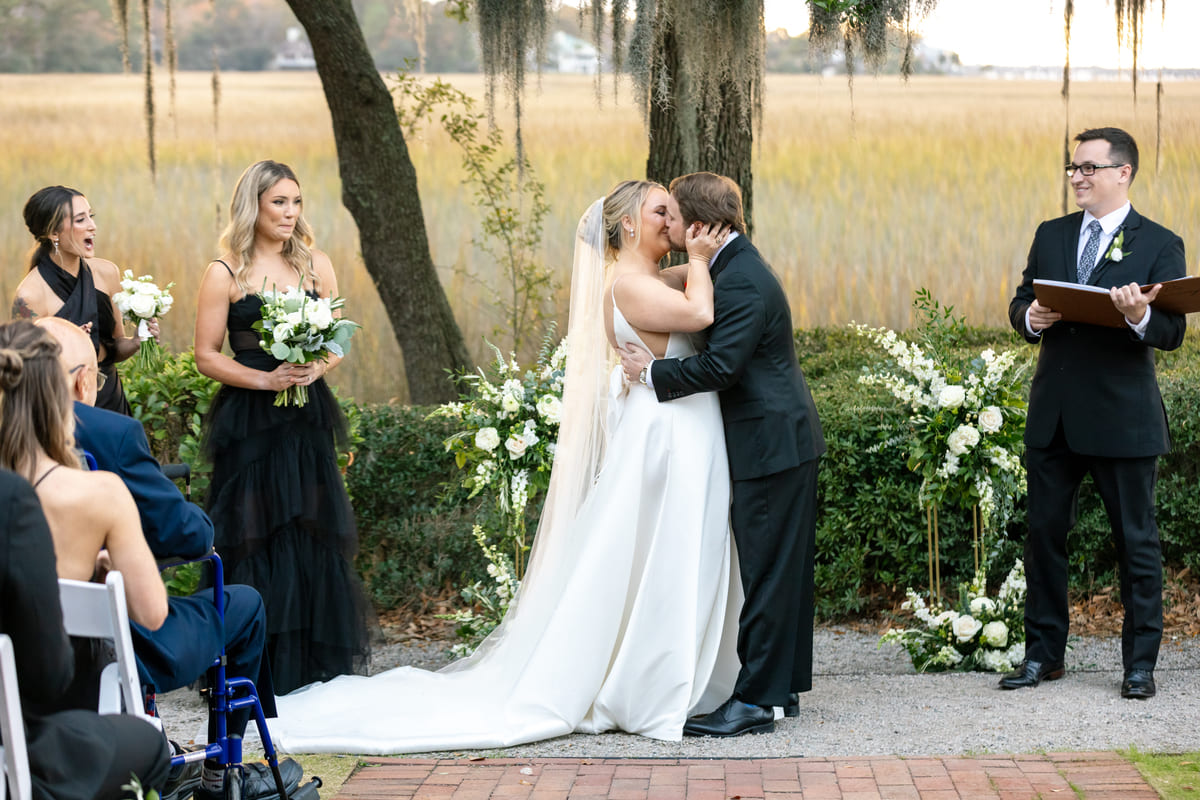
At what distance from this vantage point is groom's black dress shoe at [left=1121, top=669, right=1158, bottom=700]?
14.7 feet

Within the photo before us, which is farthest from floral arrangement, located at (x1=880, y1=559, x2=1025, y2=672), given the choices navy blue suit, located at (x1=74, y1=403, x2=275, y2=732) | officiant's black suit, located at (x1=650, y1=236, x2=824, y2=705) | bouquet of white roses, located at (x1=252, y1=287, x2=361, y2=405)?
navy blue suit, located at (x1=74, y1=403, x2=275, y2=732)

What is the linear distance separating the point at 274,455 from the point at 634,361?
4.90 ft

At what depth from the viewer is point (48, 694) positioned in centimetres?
258

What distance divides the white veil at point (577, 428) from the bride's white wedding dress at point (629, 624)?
13 cm

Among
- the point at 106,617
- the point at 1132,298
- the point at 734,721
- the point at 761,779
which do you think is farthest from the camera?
the point at 734,721

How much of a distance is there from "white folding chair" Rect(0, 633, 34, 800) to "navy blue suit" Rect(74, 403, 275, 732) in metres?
0.62

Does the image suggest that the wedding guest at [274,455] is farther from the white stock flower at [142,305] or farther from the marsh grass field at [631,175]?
the marsh grass field at [631,175]

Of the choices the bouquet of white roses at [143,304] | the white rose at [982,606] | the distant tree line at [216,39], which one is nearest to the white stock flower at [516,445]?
the bouquet of white roses at [143,304]

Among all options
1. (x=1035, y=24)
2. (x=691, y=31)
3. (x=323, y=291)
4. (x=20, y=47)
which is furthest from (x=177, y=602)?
(x=20, y=47)

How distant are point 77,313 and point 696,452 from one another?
2745mm

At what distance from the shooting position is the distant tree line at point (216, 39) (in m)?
10.5

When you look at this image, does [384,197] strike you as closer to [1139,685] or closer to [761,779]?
[761,779]

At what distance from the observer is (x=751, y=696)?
432 cm

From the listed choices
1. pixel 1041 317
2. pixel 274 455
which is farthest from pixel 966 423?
pixel 274 455
